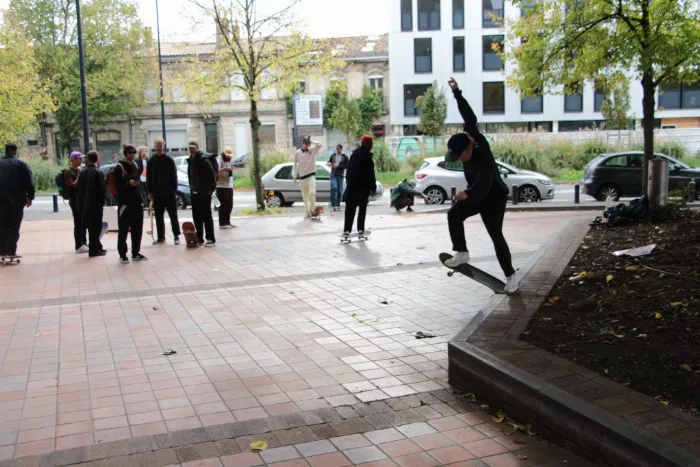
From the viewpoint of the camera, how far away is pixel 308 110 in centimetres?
4322

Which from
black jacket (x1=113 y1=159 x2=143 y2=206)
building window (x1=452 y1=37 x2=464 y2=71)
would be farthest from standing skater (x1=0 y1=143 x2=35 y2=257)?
building window (x1=452 y1=37 x2=464 y2=71)

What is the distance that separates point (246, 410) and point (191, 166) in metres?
8.51

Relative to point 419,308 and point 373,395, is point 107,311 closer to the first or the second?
point 419,308

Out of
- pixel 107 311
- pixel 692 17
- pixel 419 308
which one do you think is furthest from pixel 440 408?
pixel 692 17

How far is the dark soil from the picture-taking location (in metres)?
4.12

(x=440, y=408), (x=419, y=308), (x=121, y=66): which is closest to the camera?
(x=440, y=408)

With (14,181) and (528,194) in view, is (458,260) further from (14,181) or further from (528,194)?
(528,194)

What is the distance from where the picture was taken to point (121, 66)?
46062mm

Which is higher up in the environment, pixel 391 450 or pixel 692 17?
pixel 692 17

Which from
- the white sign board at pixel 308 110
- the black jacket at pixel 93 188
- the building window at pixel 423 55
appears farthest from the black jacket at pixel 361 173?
the building window at pixel 423 55

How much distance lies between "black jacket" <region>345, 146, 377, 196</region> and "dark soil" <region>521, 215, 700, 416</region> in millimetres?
4407

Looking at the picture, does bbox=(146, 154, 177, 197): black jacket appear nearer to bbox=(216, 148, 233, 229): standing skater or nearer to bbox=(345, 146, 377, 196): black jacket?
bbox=(216, 148, 233, 229): standing skater

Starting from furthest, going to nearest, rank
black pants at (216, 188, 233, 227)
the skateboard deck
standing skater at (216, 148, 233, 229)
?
black pants at (216, 188, 233, 227)
standing skater at (216, 148, 233, 229)
the skateboard deck

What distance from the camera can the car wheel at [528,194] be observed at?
2045 cm
